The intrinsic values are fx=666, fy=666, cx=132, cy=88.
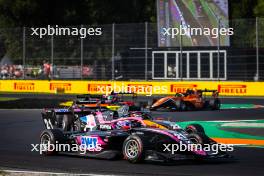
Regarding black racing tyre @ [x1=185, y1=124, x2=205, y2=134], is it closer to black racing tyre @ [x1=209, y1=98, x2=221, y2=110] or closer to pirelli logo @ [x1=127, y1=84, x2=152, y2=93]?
black racing tyre @ [x1=209, y1=98, x2=221, y2=110]

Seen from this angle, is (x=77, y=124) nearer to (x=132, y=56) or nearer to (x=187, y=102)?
(x=187, y=102)

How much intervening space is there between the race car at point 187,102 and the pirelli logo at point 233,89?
23.7ft

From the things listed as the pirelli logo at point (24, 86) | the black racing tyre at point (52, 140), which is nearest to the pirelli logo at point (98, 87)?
the pirelli logo at point (24, 86)

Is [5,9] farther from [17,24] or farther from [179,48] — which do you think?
[179,48]

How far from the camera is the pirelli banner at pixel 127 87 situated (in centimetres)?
3169

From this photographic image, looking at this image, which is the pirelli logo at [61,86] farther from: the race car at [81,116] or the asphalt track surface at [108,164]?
the race car at [81,116]

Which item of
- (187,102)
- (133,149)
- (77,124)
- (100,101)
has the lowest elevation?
(133,149)

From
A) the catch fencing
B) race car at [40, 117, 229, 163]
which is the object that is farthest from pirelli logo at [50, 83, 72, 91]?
race car at [40, 117, 229, 163]

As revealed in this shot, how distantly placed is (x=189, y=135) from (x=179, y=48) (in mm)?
23228

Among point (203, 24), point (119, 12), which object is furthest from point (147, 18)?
point (203, 24)

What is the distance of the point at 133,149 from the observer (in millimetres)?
11227

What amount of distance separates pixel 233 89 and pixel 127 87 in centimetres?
526

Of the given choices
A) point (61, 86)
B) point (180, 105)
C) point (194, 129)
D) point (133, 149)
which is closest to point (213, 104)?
point (180, 105)

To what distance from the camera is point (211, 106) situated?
24578 mm
